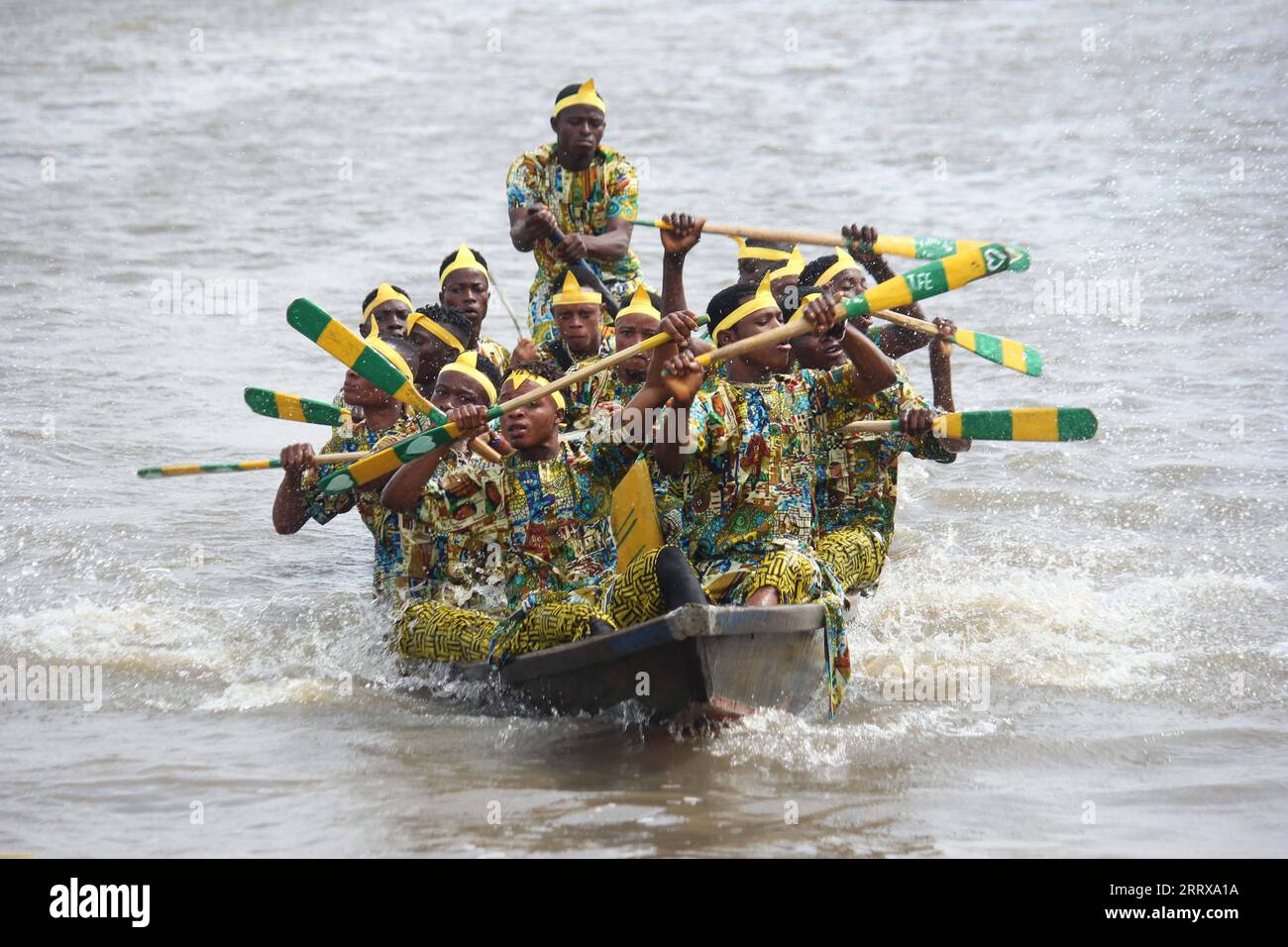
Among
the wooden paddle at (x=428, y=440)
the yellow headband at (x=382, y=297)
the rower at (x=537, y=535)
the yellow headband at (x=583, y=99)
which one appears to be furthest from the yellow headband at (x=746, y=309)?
the yellow headband at (x=382, y=297)

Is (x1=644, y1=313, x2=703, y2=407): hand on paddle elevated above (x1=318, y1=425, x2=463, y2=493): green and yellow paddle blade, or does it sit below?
above

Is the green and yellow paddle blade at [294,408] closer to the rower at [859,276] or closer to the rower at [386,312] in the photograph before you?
the rower at [386,312]

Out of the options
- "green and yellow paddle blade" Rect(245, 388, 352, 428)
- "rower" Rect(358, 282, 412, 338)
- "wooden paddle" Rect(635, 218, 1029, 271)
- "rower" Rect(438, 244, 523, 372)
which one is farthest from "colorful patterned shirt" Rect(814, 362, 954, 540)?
"rower" Rect(358, 282, 412, 338)

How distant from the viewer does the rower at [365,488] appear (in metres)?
6.88

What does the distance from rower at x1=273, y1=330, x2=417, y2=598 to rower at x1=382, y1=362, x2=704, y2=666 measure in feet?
1.44

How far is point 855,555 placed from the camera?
7023mm

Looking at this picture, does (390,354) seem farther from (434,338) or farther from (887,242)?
(887,242)

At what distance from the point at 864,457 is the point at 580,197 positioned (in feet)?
7.10

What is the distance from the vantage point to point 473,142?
760 inches

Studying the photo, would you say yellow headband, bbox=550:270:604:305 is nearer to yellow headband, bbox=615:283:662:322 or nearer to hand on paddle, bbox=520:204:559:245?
yellow headband, bbox=615:283:662:322

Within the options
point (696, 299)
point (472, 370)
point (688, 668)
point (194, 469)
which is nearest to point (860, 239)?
point (472, 370)

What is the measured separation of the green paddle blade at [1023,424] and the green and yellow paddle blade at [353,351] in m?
1.99

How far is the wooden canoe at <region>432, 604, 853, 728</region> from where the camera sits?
5457 millimetres
